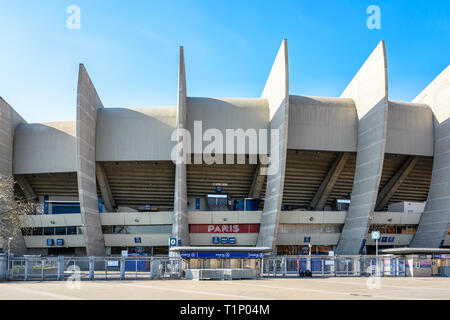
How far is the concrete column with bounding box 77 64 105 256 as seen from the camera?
145 feet

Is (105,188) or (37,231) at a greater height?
(105,188)

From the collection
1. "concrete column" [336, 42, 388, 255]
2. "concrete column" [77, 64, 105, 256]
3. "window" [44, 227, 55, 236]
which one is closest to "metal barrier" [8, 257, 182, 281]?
"concrete column" [77, 64, 105, 256]

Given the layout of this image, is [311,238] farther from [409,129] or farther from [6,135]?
[6,135]

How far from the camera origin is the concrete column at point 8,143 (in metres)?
48.1

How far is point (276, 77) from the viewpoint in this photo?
4662cm

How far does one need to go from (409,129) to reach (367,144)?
6167 millimetres

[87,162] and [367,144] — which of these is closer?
[87,162]

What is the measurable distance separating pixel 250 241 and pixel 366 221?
473 inches

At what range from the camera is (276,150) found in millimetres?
44719

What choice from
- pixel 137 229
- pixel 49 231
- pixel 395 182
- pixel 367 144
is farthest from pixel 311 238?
pixel 49 231

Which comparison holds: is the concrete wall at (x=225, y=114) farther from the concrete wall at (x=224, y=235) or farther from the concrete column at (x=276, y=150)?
the concrete wall at (x=224, y=235)

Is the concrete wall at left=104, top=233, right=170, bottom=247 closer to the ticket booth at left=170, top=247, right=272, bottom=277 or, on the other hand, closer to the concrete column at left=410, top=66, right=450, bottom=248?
the ticket booth at left=170, top=247, right=272, bottom=277
